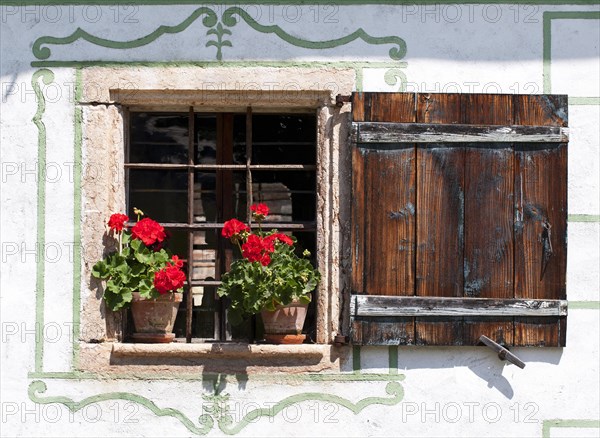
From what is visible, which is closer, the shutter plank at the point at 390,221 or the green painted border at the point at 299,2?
the shutter plank at the point at 390,221

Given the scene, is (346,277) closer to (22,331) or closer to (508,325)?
(508,325)

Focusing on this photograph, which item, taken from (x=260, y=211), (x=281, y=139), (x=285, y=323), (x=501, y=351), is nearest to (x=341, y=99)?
(x=281, y=139)

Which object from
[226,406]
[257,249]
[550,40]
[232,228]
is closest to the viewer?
[257,249]

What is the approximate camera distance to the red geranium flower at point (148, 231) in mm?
5633

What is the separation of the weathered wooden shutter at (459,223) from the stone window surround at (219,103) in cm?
14

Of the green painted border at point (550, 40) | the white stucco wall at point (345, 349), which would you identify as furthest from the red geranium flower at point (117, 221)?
the green painted border at point (550, 40)

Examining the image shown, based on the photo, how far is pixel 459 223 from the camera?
5.63 meters

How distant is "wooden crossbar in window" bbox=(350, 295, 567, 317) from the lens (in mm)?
5594

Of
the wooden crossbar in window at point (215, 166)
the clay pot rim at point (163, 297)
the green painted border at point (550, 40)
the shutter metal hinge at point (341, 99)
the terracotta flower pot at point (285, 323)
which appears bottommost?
the terracotta flower pot at point (285, 323)

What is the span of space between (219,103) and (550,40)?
5.80 feet

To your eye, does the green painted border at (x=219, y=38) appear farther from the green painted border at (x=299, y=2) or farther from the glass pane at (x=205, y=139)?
the glass pane at (x=205, y=139)

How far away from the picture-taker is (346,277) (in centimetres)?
574

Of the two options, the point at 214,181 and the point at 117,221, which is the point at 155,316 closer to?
the point at 117,221

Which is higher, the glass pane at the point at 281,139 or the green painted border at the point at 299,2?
the green painted border at the point at 299,2
